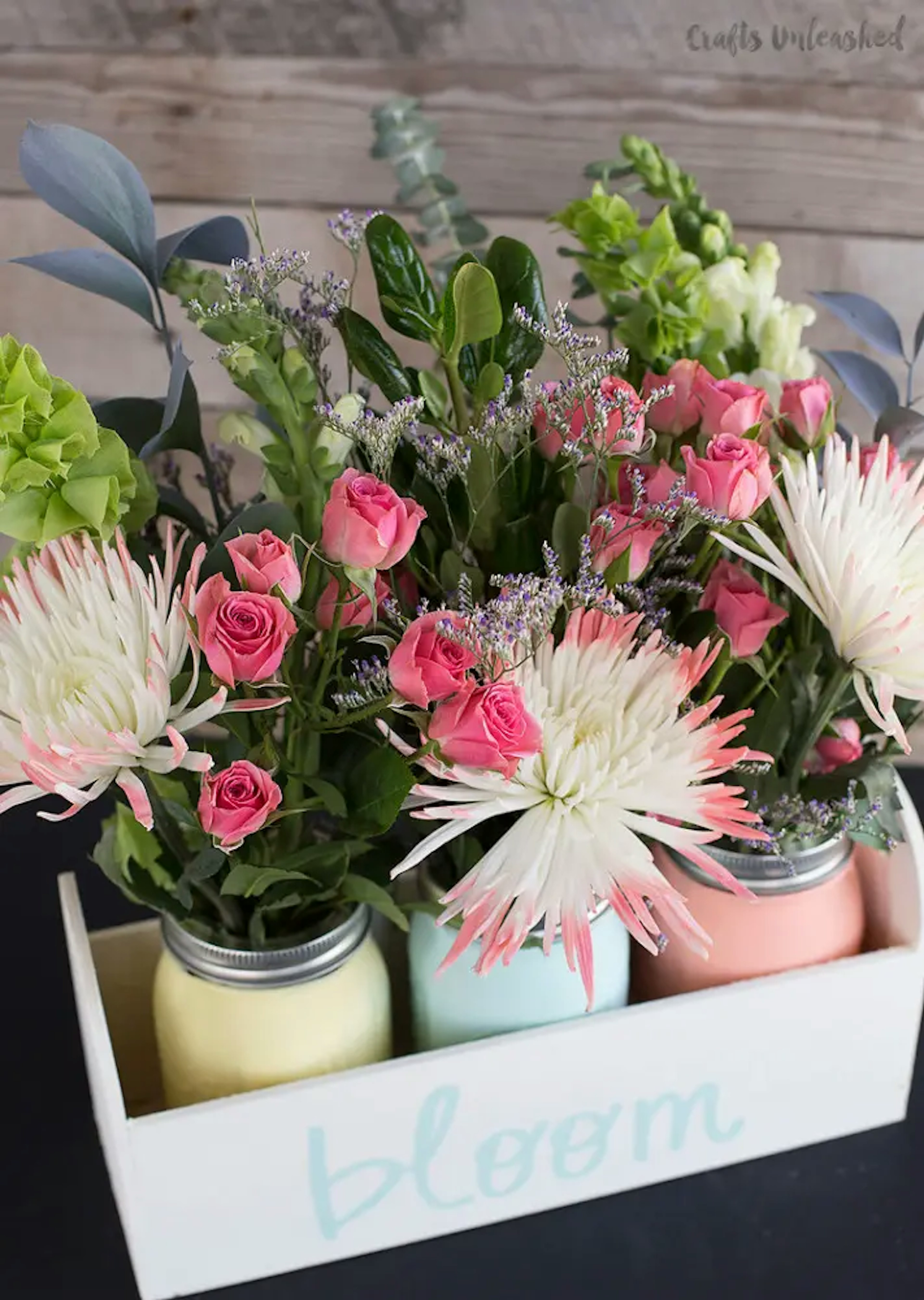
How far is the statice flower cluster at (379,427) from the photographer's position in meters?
0.48

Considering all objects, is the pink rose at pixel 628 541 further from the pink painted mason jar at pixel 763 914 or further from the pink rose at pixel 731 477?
the pink painted mason jar at pixel 763 914

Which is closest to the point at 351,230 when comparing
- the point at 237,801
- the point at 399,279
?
the point at 399,279

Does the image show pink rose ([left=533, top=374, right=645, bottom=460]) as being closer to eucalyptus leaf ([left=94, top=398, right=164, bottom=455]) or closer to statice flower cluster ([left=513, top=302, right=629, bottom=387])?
statice flower cluster ([left=513, top=302, right=629, bottom=387])

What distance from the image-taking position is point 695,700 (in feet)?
2.02

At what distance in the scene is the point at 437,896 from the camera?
619 millimetres

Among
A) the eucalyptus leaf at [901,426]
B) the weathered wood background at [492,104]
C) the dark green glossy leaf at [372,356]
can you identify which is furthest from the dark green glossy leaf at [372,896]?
Answer: the weathered wood background at [492,104]

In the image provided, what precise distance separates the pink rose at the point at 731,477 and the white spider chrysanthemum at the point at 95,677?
184mm

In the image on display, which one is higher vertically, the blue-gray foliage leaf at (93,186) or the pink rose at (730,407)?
the blue-gray foliage leaf at (93,186)

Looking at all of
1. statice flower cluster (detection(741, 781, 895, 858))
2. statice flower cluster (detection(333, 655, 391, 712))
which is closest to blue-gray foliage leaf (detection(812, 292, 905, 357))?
statice flower cluster (detection(741, 781, 895, 858))

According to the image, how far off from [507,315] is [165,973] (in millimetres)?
341

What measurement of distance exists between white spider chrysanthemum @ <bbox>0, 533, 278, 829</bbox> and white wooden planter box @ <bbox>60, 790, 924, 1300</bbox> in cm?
17

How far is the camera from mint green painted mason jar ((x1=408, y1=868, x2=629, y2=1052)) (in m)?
0.61

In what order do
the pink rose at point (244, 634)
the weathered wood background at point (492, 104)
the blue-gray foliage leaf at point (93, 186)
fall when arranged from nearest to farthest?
the pink rose at point (244, 634), the blue-gray foliage leaf at point (93, 186), the weathered wood background at point (492, 104)

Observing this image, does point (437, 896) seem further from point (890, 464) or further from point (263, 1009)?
point (890, 464)
